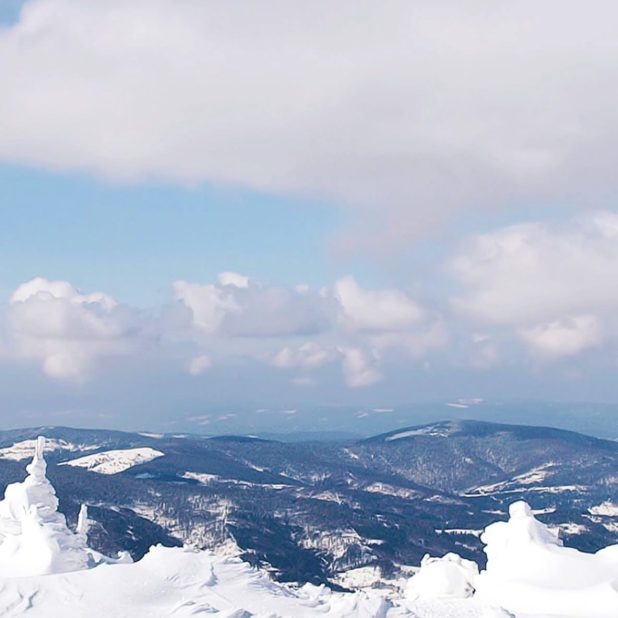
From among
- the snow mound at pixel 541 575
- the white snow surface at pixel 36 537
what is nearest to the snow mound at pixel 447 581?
the snow mound at pixel 541 575

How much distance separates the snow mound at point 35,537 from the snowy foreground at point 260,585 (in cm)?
15

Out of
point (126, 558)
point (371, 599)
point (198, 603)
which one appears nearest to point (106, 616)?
point (198, 603)

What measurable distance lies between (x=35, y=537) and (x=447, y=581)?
4399 centimetres

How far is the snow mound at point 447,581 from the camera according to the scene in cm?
9062

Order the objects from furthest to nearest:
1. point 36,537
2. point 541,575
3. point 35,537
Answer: point 35,537 → point 36,537 → point 541,575

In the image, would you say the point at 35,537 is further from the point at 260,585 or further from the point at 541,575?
the point at 541,575

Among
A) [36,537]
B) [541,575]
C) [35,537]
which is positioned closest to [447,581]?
[541,575]

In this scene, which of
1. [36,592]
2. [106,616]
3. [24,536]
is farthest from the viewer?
[24,536]

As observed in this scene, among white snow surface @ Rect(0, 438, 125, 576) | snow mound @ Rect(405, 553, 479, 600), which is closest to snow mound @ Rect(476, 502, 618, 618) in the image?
snow mound @ Rect(405, 553, 479, 600)

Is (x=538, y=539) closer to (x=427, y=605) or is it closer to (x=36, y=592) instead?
(x=427, y=605)

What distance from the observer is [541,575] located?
276 ft

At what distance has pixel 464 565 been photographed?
3671 inches

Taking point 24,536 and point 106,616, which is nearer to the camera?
point 106,616

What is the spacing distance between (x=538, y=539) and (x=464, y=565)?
9040mm
